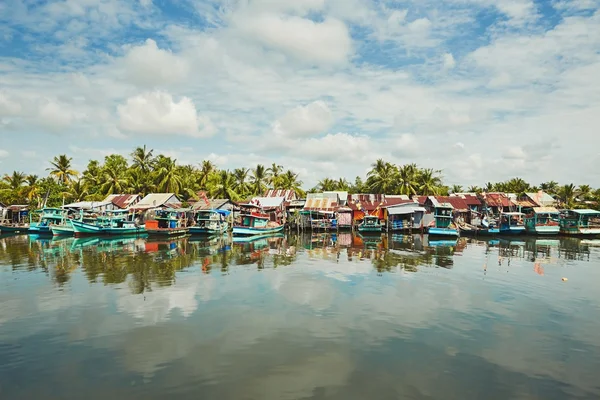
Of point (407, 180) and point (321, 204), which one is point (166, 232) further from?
point (407, 180)

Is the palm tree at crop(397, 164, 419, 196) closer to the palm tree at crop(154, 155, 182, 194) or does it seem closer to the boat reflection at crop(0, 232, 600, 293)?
the boat reflection at crop(0, 232, 600, 293)

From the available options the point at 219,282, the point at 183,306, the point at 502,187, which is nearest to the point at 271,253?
the point at 219,282

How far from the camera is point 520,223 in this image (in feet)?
132

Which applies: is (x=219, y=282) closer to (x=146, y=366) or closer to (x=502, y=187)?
(x=146, y=366)

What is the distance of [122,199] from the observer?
143 feet

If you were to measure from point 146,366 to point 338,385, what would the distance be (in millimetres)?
4074

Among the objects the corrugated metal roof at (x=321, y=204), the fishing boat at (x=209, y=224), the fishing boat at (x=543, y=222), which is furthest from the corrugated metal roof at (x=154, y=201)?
the fishing boat at (x=543, y=222)

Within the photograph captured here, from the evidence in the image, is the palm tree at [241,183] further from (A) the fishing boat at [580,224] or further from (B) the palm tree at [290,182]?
(A) the fishing boat at [580,224]

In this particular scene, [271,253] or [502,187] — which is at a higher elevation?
[502,187]

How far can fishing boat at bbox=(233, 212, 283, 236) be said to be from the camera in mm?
35281

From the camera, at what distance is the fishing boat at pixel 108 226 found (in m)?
34.5

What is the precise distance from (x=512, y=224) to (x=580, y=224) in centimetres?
586

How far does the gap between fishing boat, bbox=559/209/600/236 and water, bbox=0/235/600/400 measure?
856 inches

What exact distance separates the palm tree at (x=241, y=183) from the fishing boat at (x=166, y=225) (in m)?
13.1
